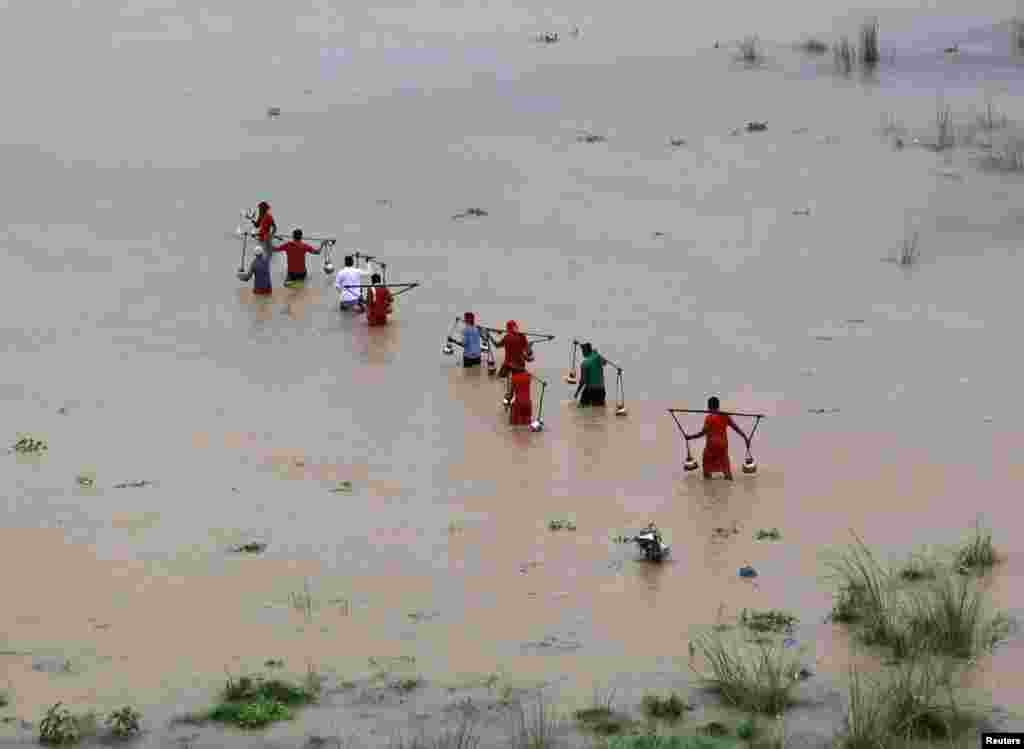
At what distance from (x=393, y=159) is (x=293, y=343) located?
9200 mm

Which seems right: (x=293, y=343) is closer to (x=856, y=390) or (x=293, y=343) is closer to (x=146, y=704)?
(x=856, y=390)

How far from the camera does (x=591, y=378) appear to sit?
70.3 ft

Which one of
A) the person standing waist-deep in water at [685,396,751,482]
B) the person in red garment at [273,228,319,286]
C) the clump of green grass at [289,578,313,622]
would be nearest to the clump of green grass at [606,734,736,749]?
the clump of green grass at [289,578,313,622]

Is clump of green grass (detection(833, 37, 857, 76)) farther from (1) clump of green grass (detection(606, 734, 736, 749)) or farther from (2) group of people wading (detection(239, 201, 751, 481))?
(1) clump of green grass (detection(606, 734, 736, 749))

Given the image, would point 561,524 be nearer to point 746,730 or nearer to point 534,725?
point 534,725

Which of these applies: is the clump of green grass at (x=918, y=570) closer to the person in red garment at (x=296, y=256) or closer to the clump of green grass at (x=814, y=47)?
the person in red garment at (x=296, y=256)

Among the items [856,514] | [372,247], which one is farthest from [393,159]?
[856,514]

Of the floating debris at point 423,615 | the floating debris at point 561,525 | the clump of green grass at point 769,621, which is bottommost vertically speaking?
the clump of green grass at point 769,621

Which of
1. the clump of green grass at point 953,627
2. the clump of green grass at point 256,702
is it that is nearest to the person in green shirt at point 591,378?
the clump of green grass at point 953,627

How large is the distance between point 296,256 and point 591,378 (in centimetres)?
747

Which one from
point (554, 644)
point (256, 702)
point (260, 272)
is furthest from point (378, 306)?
point (256, 702)

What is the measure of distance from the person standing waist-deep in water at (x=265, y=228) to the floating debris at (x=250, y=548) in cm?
1157

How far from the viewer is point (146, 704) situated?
13117 millimetres

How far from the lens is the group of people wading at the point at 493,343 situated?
18688mm
